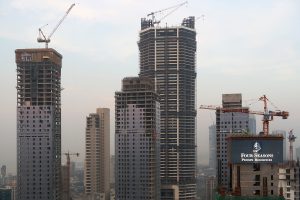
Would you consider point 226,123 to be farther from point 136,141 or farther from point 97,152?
point 97,152

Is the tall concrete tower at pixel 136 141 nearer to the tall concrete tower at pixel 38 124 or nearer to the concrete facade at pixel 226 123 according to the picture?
the tall concrete tower at pixel 38 124

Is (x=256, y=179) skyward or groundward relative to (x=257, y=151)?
groundward

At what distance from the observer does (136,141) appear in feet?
435

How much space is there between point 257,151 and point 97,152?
115 m

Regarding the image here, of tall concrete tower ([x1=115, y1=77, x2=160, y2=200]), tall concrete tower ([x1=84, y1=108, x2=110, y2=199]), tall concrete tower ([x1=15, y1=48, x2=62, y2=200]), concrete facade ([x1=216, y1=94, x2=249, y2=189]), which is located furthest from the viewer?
tall concrete tower ([x1=84, y1=108, x2=110, y2=199])

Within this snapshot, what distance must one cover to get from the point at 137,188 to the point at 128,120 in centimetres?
1661

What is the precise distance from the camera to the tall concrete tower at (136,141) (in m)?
130

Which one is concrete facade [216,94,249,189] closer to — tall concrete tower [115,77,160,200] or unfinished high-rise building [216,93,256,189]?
unfinished high-rise building [216,93,256,189]

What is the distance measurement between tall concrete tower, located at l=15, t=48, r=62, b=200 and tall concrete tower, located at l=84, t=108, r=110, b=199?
44.1 metres

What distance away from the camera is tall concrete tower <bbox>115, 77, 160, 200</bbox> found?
12975cm

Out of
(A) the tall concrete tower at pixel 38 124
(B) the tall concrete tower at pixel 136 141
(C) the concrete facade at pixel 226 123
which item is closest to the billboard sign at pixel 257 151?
(A) the tall concrete tower at pixel 38 124

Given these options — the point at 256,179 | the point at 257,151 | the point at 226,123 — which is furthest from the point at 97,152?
the point at 257,151

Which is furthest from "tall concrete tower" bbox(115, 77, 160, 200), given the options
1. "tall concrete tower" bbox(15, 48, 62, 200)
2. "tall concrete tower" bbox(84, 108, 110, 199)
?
"tall concrete tower" bbox(84, 108, 110, 199)

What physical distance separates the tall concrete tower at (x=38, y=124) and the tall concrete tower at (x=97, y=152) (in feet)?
145
